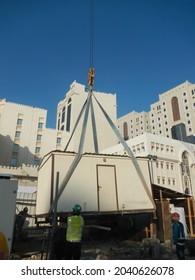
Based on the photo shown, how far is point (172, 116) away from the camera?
3189 inches

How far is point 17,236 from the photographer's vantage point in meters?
11.0

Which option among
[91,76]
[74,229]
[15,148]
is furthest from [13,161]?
[74,229]

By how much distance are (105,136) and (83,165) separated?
173 ft

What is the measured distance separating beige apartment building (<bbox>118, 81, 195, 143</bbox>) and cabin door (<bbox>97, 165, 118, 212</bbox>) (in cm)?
6005

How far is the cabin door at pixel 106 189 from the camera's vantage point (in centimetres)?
945

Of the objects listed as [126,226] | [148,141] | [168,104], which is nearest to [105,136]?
[148,141]

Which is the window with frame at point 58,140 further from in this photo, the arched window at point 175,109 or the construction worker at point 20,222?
the arched window at point 175,109

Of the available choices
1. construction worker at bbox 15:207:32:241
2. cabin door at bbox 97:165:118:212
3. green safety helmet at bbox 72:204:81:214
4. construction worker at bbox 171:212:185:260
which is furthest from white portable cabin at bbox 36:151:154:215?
green safety helmet at bbox 72:204:81:214

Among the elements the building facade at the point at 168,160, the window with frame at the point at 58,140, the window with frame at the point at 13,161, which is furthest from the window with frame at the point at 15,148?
the building facade at the point at 168,160

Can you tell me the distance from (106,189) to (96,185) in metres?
0.44

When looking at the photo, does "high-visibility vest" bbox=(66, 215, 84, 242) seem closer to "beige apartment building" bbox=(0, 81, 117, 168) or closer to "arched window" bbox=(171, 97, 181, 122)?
"beige apartment building" bbox=(0, 81, 117, 168)

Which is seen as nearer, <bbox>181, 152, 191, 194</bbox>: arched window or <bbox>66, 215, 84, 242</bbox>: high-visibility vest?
<bbox>66, 215, 84, 242</bbox>: high-visibility vest

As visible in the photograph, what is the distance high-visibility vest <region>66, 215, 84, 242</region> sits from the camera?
538cm
